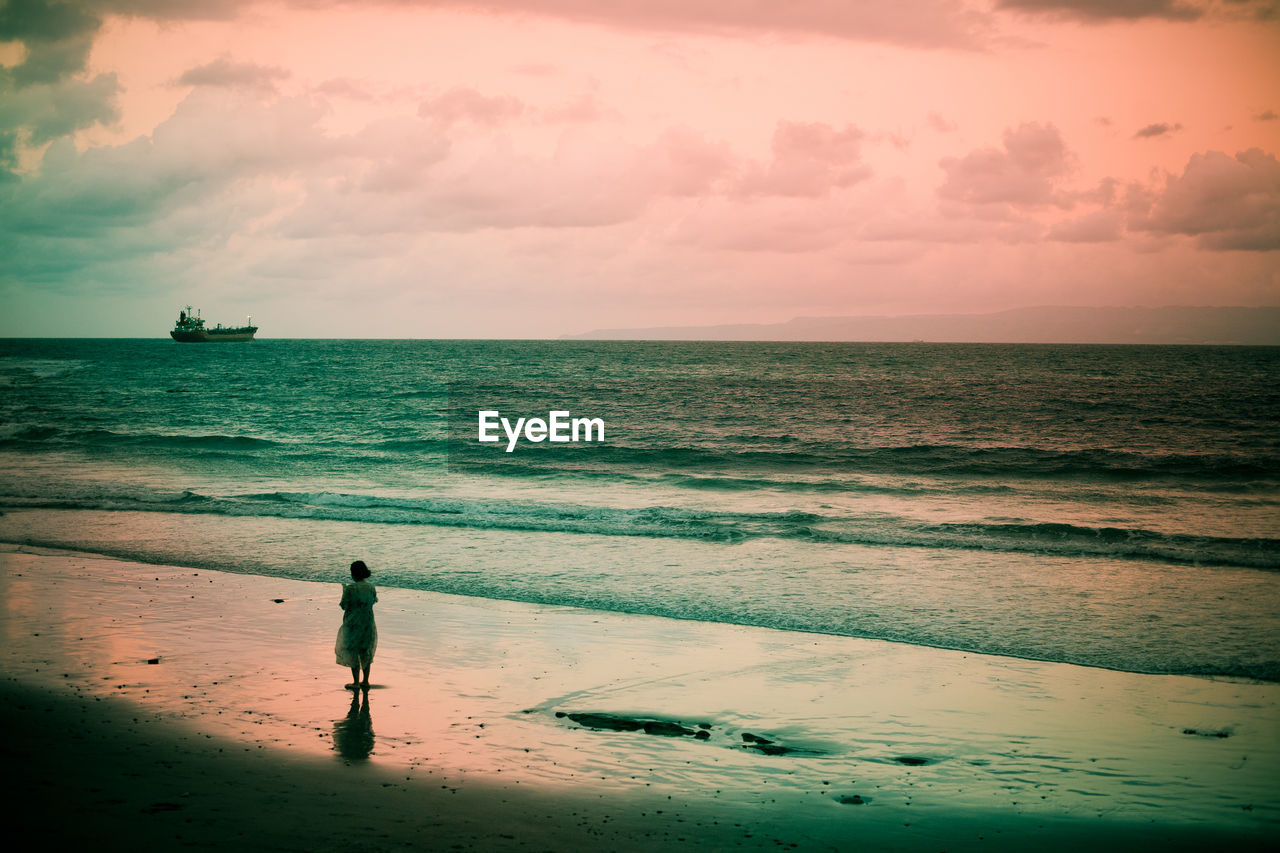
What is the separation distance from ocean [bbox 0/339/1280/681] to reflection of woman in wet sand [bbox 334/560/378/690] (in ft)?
17.5

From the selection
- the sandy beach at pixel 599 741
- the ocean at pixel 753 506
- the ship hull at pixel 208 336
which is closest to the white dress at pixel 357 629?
the sandy beach at pixel 599 741

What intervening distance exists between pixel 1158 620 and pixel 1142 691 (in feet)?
13.3

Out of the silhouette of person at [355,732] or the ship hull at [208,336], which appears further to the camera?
the ship hull at [208,336]

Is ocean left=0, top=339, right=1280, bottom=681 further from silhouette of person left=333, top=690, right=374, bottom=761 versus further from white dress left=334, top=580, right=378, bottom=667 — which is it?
silhouette of person left=333, top=690, right=374, bottom=761

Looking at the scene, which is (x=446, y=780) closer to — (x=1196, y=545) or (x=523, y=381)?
(x=1196, y=545)

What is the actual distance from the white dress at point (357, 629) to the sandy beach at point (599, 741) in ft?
1.52

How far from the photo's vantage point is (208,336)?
179 metres

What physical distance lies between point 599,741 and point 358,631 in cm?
343

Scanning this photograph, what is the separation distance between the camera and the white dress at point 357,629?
33.9ft

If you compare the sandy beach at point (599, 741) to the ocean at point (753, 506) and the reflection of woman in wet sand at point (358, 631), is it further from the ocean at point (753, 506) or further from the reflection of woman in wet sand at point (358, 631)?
the ocean at point (753, 506)

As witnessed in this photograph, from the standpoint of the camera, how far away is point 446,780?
7.86m

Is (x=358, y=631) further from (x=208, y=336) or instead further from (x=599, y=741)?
(x=208, y=336)

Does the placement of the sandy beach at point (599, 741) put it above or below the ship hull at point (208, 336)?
below

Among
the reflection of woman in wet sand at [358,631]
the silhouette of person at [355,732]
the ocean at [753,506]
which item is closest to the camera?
the silhouette of person at [355,732]
